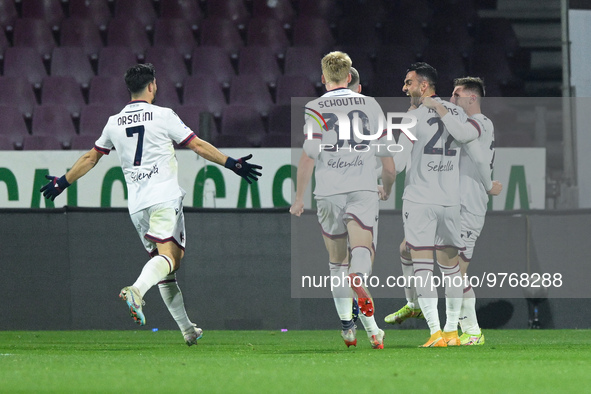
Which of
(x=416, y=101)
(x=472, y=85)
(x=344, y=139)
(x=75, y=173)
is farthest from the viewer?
(x=472, y=85)

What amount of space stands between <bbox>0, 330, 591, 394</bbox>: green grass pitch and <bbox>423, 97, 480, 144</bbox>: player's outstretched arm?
58.1 inches

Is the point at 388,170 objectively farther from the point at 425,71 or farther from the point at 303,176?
the point at 425,71

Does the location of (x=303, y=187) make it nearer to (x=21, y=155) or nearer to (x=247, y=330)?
(x=247, y=330)

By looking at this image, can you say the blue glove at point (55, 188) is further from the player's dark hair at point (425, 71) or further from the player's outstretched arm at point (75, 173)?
the player's dark hair at point (425, 71)

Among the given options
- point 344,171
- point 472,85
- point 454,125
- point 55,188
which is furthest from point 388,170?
point 55,188

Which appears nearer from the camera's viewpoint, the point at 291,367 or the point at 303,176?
the point at 291,367

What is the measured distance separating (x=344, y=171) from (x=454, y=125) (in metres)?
0.87

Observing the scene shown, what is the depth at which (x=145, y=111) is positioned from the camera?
22.9 ft

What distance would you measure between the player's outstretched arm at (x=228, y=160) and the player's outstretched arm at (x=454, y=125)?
1298 millimetres

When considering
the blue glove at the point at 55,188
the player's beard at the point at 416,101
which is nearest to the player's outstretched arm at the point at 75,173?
the blue glove at the point at 55,188

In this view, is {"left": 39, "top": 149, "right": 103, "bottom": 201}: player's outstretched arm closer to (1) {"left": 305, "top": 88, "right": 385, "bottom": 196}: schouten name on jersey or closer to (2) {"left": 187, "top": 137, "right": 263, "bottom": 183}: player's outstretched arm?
(2) {"left": 187, "top": 137, "right": 263, "bottom": 183}: player's outstretched arm

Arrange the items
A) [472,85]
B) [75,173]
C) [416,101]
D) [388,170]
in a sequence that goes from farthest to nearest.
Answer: [472,85] < [416,101] < [75,173] < [388,170]

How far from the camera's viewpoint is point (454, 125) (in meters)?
6.86

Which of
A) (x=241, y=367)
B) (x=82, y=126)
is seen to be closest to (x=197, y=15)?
(x=82, y=126)
